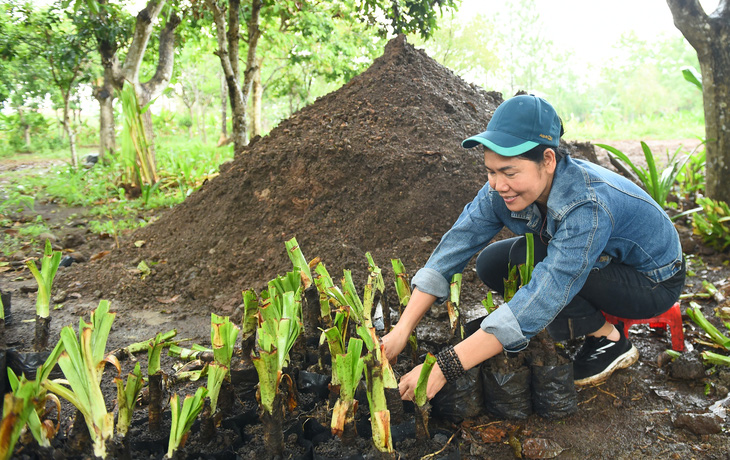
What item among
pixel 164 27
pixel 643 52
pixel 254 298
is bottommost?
pixel 254 298

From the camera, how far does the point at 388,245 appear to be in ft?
9.79

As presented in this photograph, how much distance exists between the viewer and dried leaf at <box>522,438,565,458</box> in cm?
155

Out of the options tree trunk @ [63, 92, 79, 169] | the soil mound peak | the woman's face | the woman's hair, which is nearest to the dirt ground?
the soil mound peak

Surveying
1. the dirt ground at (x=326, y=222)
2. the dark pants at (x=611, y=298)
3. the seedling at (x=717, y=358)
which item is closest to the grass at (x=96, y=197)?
the dirt ground at (x=326, y=222)

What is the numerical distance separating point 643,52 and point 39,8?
1336 inches

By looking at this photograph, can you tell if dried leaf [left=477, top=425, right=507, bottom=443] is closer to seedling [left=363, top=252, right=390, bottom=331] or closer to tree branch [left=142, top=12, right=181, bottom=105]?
seedling [left=363, top=252, right=390, bottom=331]

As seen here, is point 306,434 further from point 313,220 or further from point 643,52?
point 643,52

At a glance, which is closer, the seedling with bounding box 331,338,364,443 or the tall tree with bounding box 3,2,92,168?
the seedling with bounding box 331,338,364,443

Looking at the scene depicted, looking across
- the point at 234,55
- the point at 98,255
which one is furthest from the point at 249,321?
the point at 234,55

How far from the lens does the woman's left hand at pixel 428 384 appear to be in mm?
1517

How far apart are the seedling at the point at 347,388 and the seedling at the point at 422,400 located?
0.18m

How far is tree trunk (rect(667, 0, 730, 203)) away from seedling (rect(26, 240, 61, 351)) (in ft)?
12.9

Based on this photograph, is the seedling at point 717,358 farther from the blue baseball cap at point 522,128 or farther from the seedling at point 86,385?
the seedling at point 86,385

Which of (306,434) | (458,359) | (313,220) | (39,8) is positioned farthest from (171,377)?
(39,8)
